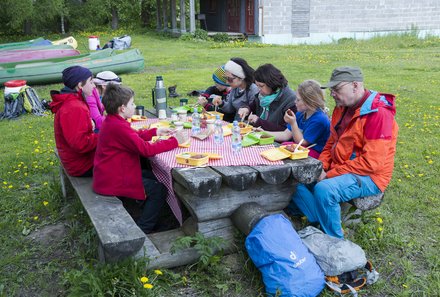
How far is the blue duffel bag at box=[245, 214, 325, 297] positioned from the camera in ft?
9.65

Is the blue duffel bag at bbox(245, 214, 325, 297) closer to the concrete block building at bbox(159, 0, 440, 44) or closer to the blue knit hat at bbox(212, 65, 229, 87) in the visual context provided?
the blue knit hat at bbox(212, 65, 229, 87)

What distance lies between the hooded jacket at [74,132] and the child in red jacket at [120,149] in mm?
495

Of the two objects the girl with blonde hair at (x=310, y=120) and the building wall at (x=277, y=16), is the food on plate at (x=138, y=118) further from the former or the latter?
the building wall at (x=277, y=16)

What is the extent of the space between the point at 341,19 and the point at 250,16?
456 centimetres

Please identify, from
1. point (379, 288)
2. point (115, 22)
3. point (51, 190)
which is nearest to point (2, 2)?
point (115, 22)

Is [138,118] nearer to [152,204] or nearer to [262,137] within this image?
[152,204]

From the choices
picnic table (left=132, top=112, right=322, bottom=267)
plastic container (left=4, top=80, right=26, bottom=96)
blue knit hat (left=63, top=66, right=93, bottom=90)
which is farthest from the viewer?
plastic container (left=4, top=80, right=26, bottom=96)

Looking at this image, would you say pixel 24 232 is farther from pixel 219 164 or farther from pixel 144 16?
pixel 144 16

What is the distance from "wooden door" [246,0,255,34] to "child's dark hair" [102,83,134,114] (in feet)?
63.9

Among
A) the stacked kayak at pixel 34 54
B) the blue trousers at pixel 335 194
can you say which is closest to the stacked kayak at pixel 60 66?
the stacked kayak at pixel 34 54

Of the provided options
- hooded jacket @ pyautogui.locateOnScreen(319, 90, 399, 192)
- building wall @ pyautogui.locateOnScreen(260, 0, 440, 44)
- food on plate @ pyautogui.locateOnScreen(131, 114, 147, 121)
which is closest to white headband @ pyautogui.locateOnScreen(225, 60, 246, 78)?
food on plate @ pyautogui.locateOnScreen(131, 114, 147, 121)

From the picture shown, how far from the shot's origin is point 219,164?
11.0 feet

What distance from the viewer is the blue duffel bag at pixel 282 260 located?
2941mm

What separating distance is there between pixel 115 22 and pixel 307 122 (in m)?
28.7
